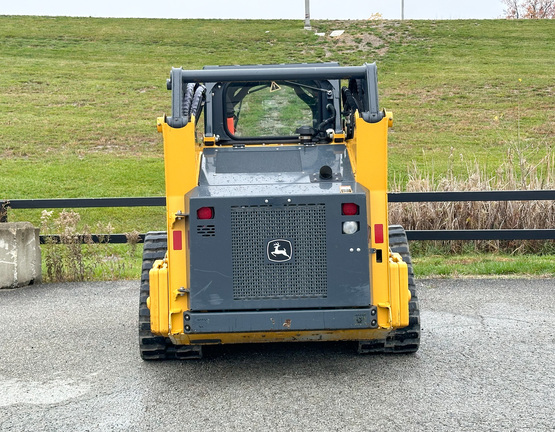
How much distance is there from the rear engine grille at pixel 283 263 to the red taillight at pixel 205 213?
15cm

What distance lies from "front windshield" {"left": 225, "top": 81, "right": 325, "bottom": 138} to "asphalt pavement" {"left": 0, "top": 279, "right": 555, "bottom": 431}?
1946 mm

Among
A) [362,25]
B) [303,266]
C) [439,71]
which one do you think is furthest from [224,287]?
[362,25]

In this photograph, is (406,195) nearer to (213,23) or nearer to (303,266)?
(303,266)

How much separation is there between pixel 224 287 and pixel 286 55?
33.0 metres

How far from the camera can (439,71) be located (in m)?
35.5

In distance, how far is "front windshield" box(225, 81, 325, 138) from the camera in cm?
748

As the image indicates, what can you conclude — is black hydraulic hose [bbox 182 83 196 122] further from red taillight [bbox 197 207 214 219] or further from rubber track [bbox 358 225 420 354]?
rubber track [bbox 358 225 420 354]

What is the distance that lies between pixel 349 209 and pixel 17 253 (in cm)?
547

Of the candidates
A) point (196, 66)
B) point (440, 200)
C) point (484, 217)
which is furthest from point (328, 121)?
point (196, 66)

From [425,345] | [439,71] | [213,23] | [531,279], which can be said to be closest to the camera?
[425,345]

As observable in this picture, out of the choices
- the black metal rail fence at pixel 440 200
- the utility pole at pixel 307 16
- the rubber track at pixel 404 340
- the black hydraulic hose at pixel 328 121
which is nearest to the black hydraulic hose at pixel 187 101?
the black hydraulic hose at pixel 328 121

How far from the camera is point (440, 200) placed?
34.1 feet

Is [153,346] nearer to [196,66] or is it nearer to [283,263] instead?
[283,263]

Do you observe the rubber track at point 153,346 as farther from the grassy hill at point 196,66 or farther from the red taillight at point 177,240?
the grassy hill at point 196,66
